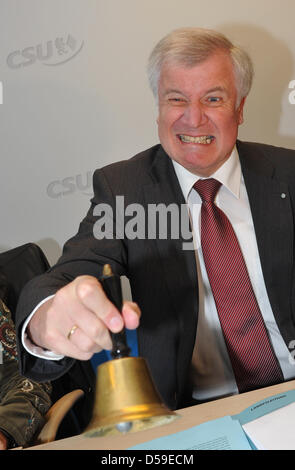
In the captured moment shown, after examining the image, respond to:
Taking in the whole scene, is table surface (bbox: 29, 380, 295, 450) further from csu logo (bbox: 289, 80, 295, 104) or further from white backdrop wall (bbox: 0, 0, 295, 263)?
csu logo (bbox: 289, 80, 295, 104)

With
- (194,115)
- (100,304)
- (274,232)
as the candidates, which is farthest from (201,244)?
(100,304)

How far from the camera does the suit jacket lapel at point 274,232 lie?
160cm

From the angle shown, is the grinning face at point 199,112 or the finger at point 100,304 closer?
the finger at point 100,304

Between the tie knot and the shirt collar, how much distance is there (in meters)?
0.02

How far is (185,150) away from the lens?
1.61 meters

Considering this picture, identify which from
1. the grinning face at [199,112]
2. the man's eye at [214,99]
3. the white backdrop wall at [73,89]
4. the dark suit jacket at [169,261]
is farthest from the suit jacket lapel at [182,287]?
the white backdrop wall at [73,89]

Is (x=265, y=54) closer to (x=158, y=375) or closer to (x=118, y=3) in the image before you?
(x=118, y=3)

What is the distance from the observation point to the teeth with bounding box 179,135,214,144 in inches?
63.3

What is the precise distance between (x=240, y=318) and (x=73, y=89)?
3.99ft

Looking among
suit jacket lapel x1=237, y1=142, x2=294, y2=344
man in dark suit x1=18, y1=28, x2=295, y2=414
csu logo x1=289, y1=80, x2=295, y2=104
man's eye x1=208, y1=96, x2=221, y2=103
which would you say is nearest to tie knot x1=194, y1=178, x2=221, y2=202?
man in dark suit x1=18, y1=28, x2=295, y2=414

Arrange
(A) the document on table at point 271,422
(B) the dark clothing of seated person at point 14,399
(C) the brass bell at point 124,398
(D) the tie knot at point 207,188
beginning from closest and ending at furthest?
1. (C) the brass bell at point 124,398
2. (A) the document on table at point 271,422
3. (B) the dark clothing of seated person at point 14,399
4. (D) the tie knot at point 207,188

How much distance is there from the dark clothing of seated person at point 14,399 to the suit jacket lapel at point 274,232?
0.75 meters

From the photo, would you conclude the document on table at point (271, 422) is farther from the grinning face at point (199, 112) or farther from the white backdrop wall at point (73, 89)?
the white backdrop wall at point (73, 89)
